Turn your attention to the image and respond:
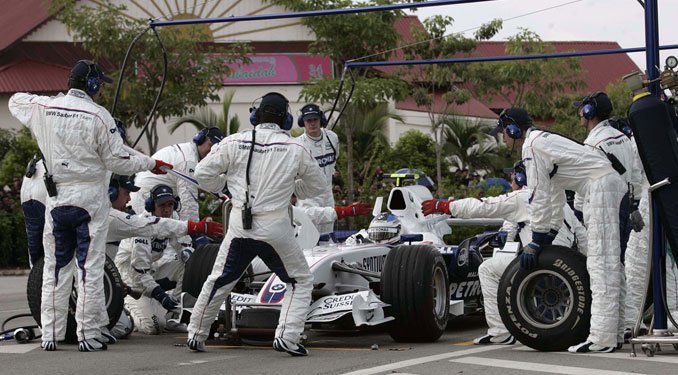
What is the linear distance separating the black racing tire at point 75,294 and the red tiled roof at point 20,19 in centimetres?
2532

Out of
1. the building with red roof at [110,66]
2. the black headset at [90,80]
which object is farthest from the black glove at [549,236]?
the building with red roof at [110,66]

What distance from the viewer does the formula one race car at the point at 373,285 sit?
1095cm

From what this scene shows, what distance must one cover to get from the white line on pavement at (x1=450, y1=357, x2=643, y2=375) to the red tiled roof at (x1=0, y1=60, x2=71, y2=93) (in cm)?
2788

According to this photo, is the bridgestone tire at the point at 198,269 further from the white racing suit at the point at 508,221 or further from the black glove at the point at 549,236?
the black glove at the point at 549,236

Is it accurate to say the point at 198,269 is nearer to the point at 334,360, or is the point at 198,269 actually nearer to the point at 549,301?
the point at 334,360

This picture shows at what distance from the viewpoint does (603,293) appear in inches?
401

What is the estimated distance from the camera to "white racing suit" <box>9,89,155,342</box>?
10945 millimetres

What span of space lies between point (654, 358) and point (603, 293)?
30.0 inches

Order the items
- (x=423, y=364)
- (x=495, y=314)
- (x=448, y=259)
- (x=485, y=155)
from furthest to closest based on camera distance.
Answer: (x=485, y=155), (x=448, y=259), (x=495, y=314), (x=423, y=364)

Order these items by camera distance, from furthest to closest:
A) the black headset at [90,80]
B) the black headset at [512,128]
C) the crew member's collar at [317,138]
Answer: the crew member's collar at [317,138] → the black headset at [90,80] → the black headset at [512,128]

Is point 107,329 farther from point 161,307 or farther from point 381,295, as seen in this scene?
point 381,295

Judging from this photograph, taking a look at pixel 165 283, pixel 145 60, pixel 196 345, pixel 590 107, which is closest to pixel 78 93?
pixel 196 345

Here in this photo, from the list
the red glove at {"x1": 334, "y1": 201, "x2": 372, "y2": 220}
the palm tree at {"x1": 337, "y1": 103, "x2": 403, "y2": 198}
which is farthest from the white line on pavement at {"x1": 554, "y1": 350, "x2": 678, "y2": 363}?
the palm tree at {"x1": 337, "y1": 103, "x2": 403, "y2": 198}

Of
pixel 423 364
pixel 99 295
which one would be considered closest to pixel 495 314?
pixel 423 364
